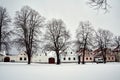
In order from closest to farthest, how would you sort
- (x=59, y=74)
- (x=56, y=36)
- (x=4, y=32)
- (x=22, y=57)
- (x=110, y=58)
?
(x=59, y=74) < (x=4, y=32) < (x=56, y=36) < (x=22, y=57) < (x=110, y=58)

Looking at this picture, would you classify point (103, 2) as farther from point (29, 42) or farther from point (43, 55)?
point (43, 55)

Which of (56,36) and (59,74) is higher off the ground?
(56,36)

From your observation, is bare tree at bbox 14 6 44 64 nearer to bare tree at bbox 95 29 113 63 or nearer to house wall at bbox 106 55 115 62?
bare tree at bbox 95 29 113 63

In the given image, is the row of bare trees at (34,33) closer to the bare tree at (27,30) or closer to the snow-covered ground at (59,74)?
the bare tree at (27,30)

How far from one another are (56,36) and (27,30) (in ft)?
36.9

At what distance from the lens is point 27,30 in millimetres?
42969

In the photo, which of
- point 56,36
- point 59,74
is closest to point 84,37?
point 56,36

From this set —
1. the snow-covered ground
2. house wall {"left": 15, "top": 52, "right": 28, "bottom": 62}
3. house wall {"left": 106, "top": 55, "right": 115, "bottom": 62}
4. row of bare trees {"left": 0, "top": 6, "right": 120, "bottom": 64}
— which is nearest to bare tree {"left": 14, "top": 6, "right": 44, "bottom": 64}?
row of bare trees {"left": 0, "top": 6, "right": 120, "bottom": 64}

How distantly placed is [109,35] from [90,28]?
55.0 feet

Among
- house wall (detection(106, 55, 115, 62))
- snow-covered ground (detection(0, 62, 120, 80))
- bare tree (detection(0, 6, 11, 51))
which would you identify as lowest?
house wall (detection(106, 55, 115, 62))

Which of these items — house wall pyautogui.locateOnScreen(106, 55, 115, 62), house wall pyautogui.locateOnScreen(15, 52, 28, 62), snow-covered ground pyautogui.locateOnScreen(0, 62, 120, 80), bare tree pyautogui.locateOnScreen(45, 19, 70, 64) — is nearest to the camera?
snow-covered ground pyautogui.locateOnScreen(0, 62, 120, 80)

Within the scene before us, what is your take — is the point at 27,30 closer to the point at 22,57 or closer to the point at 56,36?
the point at 56,36

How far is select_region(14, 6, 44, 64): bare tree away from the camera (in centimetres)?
4175

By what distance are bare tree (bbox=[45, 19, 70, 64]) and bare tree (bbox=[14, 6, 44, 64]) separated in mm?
6745
